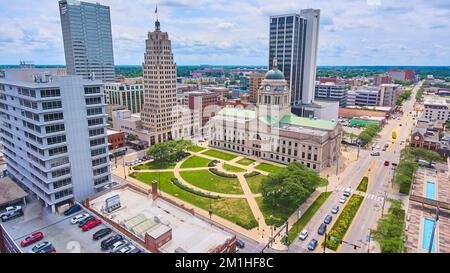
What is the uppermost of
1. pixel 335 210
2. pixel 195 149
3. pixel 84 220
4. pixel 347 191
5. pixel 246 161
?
pixel 84 220

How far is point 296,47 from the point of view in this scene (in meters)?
169

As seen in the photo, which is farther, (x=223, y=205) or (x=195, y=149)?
(x=195, y=149)

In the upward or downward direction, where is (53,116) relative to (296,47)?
downward

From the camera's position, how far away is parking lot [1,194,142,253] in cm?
4984

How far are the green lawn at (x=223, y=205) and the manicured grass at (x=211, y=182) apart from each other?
608cm

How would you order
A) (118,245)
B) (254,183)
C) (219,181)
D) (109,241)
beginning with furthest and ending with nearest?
(219,181)
(254,183)
(109,241)
(118,245)

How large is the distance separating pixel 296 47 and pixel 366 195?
110136 mm

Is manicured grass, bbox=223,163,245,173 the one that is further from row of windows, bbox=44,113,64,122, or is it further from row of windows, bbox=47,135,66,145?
row of windows, bbox=44,113,64,122

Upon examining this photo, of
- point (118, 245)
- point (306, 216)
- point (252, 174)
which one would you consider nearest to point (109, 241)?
point (118, 245)

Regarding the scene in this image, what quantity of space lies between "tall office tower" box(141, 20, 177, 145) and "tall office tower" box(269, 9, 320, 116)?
72212 millimetres

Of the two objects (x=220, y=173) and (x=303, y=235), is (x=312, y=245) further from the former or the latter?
(x=220, y=173)

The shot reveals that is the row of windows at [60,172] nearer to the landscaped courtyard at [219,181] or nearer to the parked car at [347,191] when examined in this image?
the landscaped courtyard at [219,181]
